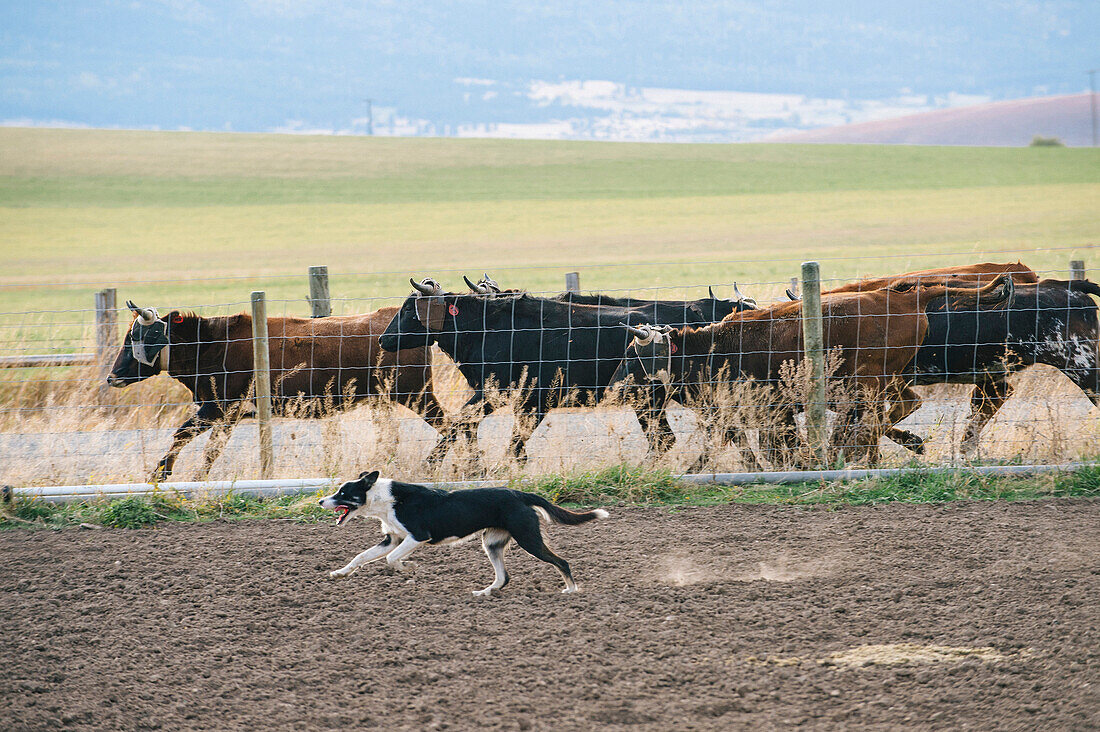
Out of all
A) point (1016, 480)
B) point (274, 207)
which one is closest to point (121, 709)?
point (1016, 480)

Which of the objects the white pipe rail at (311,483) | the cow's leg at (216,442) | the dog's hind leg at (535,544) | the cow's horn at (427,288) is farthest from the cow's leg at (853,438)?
the cow's leg at (216,442)

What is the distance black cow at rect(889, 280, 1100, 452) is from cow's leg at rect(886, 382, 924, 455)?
0.04 ft

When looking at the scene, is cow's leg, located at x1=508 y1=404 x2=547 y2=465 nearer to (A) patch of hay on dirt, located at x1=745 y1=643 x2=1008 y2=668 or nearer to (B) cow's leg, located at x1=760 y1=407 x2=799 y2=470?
(B) cow's leg, located at x1=760 y1=407 x2=799 y2=470

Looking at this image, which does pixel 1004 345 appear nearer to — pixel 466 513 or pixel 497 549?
pixel 497 549

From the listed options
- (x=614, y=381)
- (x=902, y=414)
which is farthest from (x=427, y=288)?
(x=902, y=414)

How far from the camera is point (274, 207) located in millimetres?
50562

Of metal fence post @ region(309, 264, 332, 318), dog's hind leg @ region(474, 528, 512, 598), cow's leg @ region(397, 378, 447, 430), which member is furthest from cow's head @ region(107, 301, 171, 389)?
dog's hind leg @ region(474, 528, 512, 598)

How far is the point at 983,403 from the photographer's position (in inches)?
337

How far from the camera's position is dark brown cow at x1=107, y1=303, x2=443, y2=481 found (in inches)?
356

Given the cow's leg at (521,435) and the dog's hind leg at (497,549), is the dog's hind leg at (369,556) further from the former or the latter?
the cow's leg at (521,435)

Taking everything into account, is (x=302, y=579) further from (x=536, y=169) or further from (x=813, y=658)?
(x=536, y=169)

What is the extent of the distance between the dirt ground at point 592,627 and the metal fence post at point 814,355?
113 cm

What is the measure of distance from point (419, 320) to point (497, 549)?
3880 millimetres

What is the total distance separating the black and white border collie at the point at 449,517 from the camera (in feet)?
18.1
